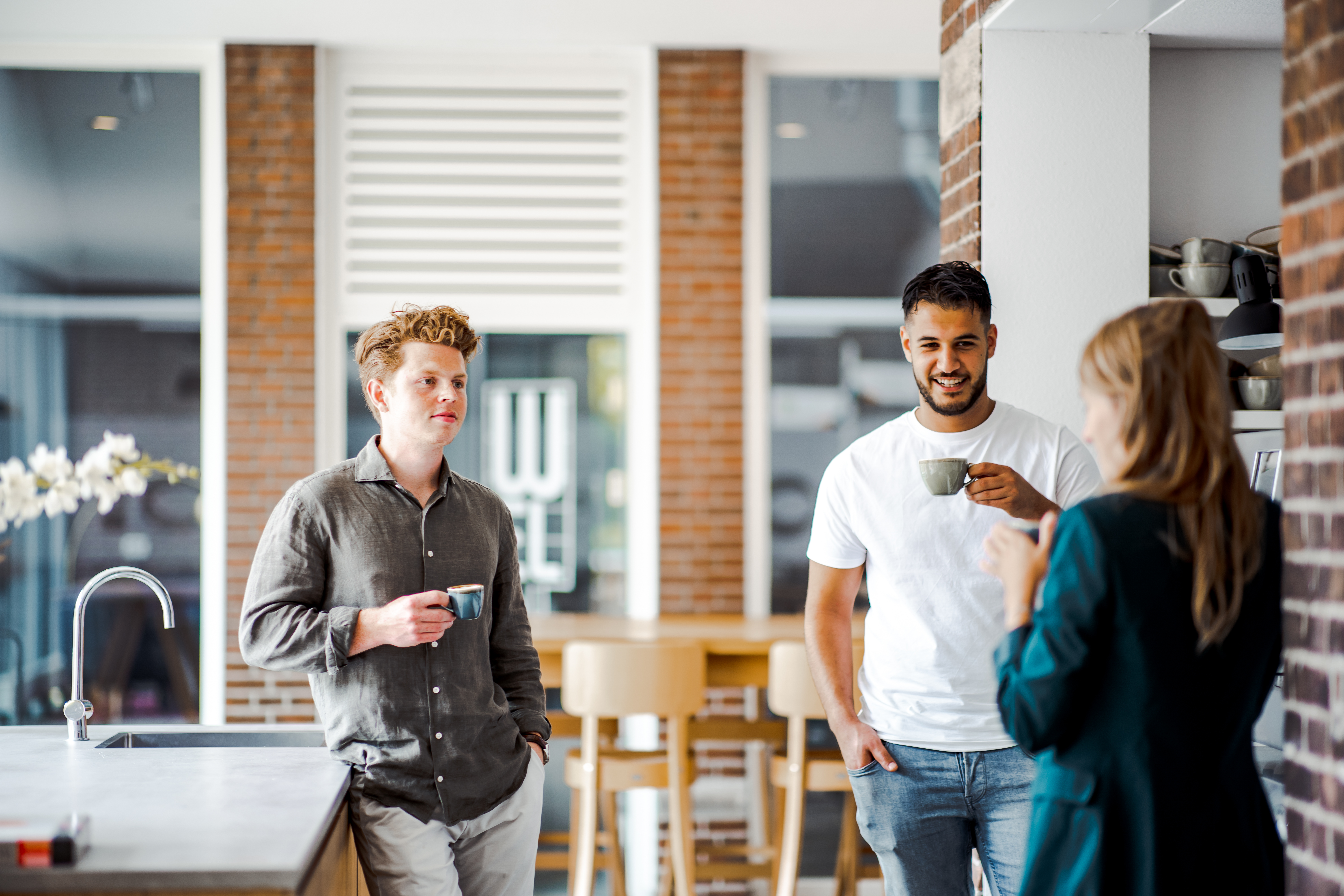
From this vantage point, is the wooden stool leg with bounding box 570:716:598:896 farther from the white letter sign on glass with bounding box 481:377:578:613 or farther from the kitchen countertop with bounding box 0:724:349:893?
the white letter sign on glass with bounding box 481:377:578:613

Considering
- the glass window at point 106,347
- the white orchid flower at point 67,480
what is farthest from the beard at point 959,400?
the glass window at point 106,347

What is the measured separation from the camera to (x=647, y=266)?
15.5ft

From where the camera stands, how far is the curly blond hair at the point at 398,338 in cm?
204

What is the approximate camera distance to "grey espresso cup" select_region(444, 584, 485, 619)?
1.85m

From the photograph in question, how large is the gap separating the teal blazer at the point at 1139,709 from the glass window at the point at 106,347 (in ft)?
13.8

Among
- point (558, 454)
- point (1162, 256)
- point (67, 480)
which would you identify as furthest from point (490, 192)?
point (1162, 256)

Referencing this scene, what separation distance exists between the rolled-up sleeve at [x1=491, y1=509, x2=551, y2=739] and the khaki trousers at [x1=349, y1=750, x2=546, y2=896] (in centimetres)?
10

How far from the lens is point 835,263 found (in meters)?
4.84

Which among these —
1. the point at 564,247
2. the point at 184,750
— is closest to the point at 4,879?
the point at 184,750

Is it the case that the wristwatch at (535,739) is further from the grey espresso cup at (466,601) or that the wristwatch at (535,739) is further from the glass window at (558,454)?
the glass window at (558,454)

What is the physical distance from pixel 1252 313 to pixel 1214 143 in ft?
2.19

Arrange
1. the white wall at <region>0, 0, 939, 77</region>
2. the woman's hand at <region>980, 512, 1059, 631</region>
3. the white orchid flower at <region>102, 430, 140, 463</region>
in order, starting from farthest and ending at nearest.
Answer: the white wall at <region>0, 0, 939, 77</region> → the white orchid flower at <region>102, 430, 140, 463</region> → the woman's hand at <region>980, 512, 1059, 631</region>

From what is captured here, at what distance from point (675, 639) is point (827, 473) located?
1.81 m

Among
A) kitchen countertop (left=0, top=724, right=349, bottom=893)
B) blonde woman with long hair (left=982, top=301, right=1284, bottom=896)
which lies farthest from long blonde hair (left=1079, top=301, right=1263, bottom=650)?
kitchen countertop (left=0, top=724, right=349, bottom=893)
